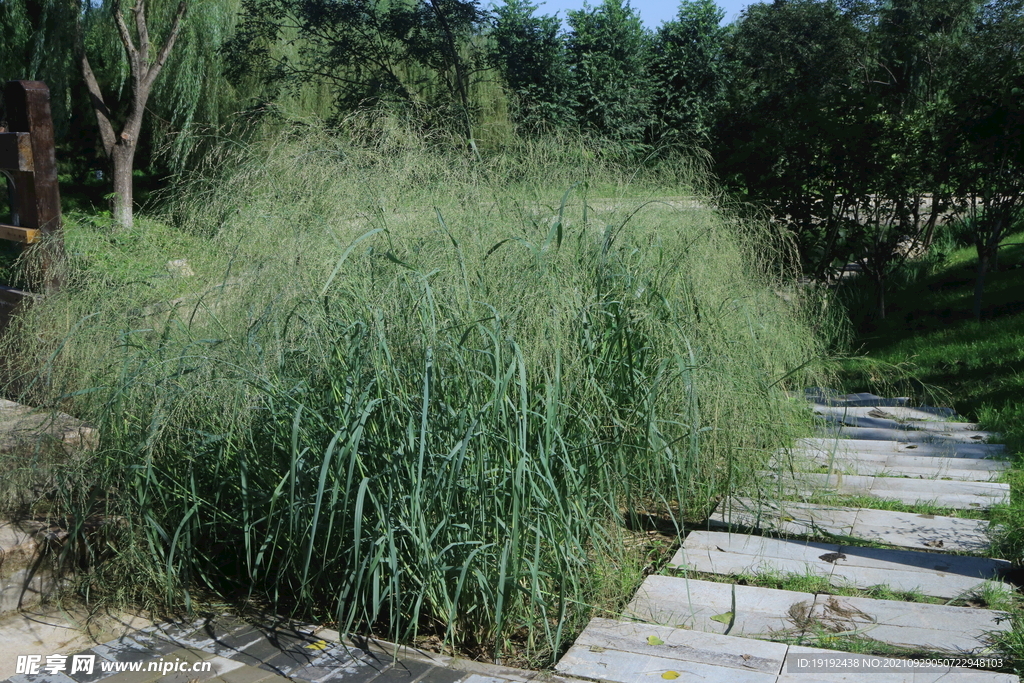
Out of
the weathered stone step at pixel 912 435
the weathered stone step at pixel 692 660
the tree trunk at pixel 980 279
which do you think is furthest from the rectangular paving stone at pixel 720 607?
the tree trunk at pixel 980 279

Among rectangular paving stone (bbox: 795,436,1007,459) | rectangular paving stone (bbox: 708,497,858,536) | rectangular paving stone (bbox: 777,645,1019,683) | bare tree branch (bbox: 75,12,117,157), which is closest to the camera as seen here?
rectangular paving stone (bbox: 777,645,1019,683)

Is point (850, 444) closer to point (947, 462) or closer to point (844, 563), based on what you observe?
point (947, 462)

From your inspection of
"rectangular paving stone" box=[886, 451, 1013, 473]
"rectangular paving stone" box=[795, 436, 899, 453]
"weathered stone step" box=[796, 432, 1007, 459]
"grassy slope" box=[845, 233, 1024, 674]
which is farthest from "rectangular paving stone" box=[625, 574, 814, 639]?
"rectangular paving stone" box=[886, 451, 1013, 473]

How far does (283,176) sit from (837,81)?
44.8 feet

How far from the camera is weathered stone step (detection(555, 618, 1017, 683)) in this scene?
6.14 ft

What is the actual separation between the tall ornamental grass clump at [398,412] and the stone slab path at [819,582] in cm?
17

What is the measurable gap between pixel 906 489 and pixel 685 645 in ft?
5.02

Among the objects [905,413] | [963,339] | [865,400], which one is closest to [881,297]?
[963,339]

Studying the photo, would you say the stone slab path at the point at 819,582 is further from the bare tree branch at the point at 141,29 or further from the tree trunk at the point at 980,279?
the bare tree branch at the point at 141,29

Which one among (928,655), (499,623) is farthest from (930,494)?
(499,623)

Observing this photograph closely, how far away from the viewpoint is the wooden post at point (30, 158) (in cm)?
427

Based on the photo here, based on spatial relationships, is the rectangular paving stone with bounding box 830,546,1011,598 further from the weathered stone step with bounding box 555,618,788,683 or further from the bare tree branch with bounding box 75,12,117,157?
the bare tree branch with bounding box 75,12,117,157

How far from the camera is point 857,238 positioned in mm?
6621

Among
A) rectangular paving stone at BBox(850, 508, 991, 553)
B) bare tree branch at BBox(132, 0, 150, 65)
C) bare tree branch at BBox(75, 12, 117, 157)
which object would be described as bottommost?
rectangular paving stone at BBox(850, 508, 991, 553)
